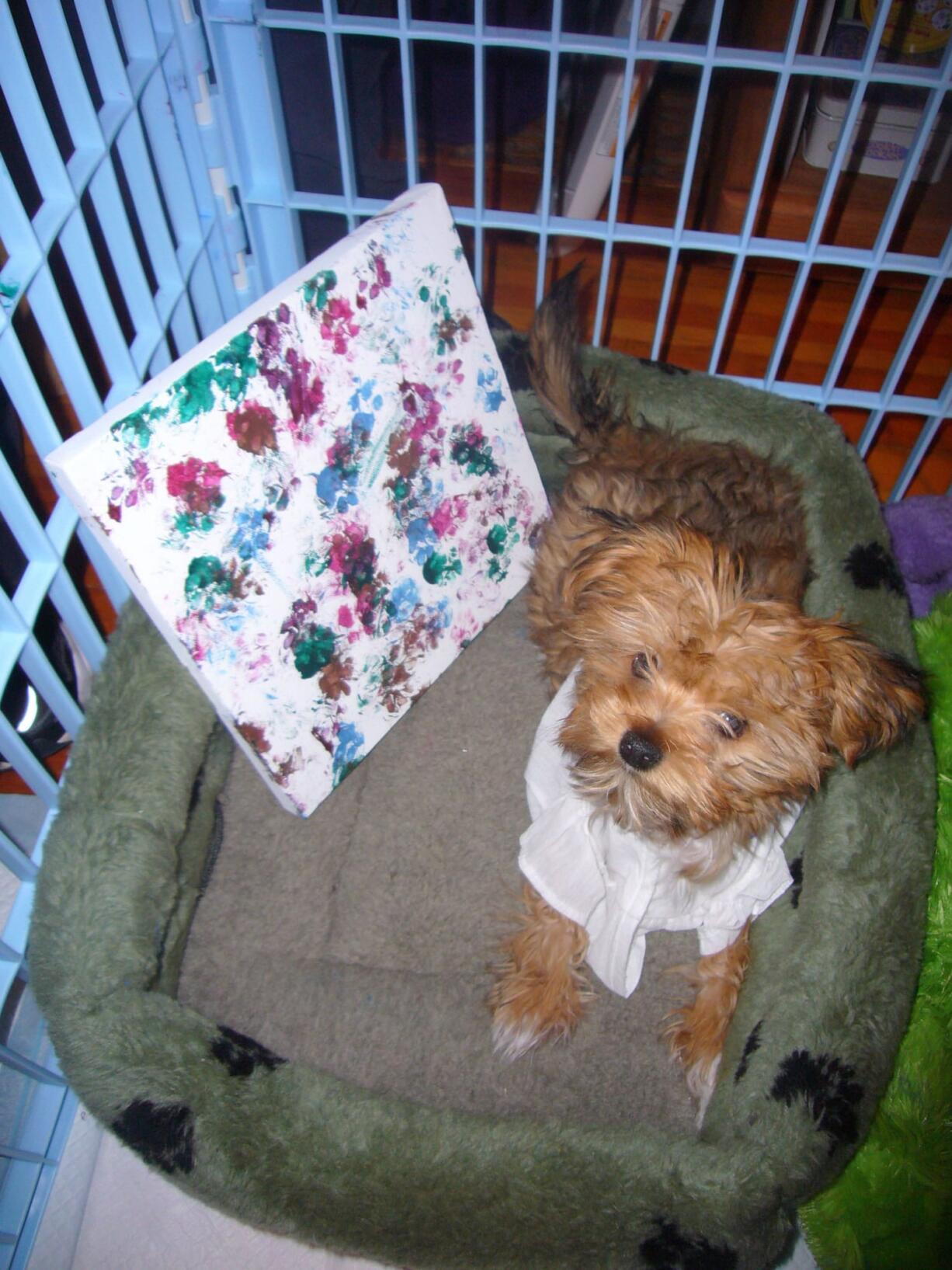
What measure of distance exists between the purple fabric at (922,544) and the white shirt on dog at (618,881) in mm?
1231

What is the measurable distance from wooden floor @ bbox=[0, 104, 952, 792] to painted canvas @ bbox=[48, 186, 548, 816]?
3.77ft

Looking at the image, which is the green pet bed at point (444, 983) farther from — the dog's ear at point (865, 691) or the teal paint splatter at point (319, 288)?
the teal paint splatter at point (319, 288)

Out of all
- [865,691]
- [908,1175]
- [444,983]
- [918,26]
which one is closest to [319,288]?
[865,691]

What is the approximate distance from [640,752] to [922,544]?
1.75 metres

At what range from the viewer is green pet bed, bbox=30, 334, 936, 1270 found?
1702mm

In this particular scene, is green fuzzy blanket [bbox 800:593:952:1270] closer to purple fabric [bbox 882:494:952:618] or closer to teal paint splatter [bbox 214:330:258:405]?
purple fabric [bbox 882:494:952:618]

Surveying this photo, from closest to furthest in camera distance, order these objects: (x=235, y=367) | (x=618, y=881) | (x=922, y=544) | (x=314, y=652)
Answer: (x=235, y=367), (x=618, y=881), (x=314, y=652), (x=922, y=544)

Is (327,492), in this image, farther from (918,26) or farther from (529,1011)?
(918,26)

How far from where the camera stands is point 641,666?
5.75ft

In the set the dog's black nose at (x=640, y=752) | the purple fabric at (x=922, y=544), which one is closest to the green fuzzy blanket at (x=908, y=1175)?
the dog's black nose at (x=640, y=752)

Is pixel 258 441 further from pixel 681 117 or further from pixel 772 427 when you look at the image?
pixel 681 117

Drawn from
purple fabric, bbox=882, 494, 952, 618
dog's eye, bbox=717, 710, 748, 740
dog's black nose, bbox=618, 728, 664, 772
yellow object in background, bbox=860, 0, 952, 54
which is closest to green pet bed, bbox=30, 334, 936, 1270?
purple fabric, bbox=882, 494, 952, 618

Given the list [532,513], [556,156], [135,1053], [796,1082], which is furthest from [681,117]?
[135,1053]

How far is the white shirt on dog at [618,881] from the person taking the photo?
6.70ft
